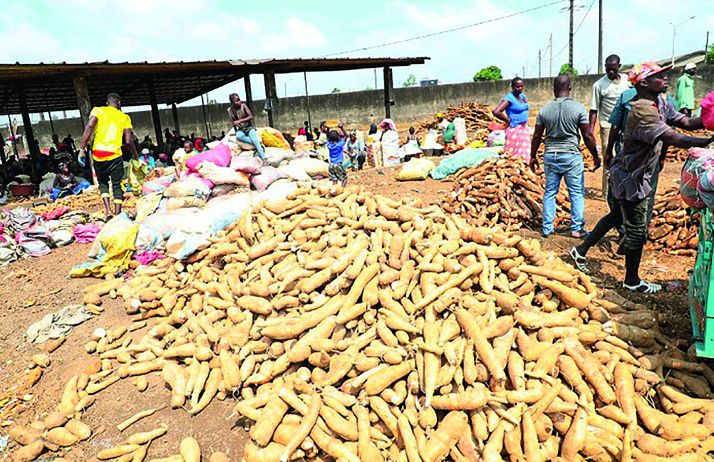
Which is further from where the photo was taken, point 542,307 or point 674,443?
point 542,307

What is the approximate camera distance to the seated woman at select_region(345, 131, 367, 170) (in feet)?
38.7

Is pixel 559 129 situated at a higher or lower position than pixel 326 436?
higher

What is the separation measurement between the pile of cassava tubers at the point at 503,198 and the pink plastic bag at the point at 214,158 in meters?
3.02

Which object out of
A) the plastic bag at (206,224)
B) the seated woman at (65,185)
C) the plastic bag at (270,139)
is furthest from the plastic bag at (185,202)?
the seated woman at (65,185)

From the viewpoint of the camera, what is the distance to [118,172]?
628 cm

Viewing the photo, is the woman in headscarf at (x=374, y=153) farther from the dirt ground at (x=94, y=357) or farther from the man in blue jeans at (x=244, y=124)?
the dirt ground at (x=94, y=357)

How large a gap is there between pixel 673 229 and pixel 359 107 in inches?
775

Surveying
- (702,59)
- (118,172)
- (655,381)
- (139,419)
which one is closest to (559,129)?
(655,381)

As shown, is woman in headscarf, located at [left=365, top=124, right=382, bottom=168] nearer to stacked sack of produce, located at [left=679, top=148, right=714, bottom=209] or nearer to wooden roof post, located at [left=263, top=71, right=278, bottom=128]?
wooden roof post, located at [left=263, top=71, right=278, bottom=128]

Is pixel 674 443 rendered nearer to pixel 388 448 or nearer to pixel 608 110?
pixel 388 448

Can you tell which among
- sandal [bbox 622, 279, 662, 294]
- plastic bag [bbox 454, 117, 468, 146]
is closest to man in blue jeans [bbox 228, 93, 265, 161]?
sandal [bbox 622, 279, 662, 294]

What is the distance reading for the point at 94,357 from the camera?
352 centimetres

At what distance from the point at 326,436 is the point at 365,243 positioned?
141 cm

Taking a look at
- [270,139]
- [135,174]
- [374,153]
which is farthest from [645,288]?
[374,153]
